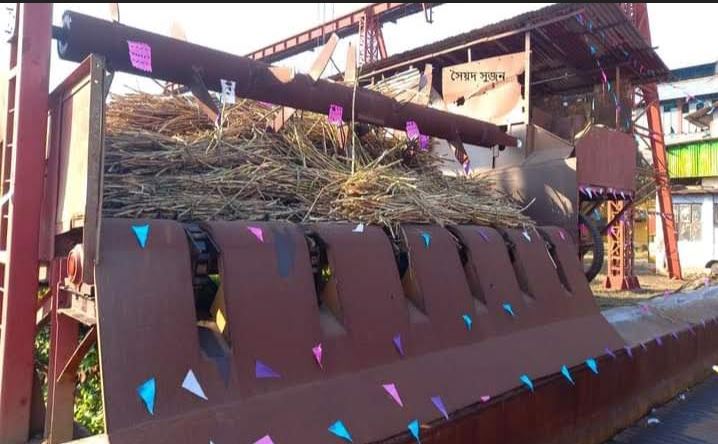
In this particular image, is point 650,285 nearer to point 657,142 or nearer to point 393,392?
point 657,142

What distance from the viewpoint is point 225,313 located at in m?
2.11

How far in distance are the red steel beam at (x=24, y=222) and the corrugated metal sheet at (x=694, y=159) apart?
85.0ft

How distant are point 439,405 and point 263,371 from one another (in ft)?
3.01

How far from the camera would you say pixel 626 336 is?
14.9 ft

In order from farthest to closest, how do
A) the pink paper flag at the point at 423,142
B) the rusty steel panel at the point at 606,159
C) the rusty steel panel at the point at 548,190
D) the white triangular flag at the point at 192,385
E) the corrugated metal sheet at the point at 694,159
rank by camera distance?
1. the corrugated metal sheet at the point at 694,159
2. the rusty steel panel at the point at 606,159
3. the rusty steel panel at the point at 548,190
4. the pink paper flag at the point at 423,142
5. the white triangular flag at the point at 192,385

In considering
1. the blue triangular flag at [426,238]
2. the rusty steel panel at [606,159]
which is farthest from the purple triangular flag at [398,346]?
the rusty steel panel at [606,159]

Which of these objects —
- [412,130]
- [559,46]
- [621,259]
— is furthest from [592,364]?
[621,259]

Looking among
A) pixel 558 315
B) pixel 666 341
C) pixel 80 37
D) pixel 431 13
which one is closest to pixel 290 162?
pixel 80 37

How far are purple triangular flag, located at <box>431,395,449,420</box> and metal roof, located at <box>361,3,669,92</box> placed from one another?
212 inches

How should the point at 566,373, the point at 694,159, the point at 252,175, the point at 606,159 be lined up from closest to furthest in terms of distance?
the point at 252,175 → the point at 566,373 → the point at 606,159 → the point at 694,159

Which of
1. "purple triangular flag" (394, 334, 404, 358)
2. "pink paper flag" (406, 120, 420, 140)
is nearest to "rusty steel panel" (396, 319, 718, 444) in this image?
"purple triangular flag" (394, 334, 404, 358)

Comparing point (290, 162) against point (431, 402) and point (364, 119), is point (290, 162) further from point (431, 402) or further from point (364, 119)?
point (431, 402)

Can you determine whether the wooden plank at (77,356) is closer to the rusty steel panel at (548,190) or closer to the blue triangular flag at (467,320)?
the blue triangular flag at (467,320)

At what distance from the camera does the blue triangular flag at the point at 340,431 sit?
2143 mm
